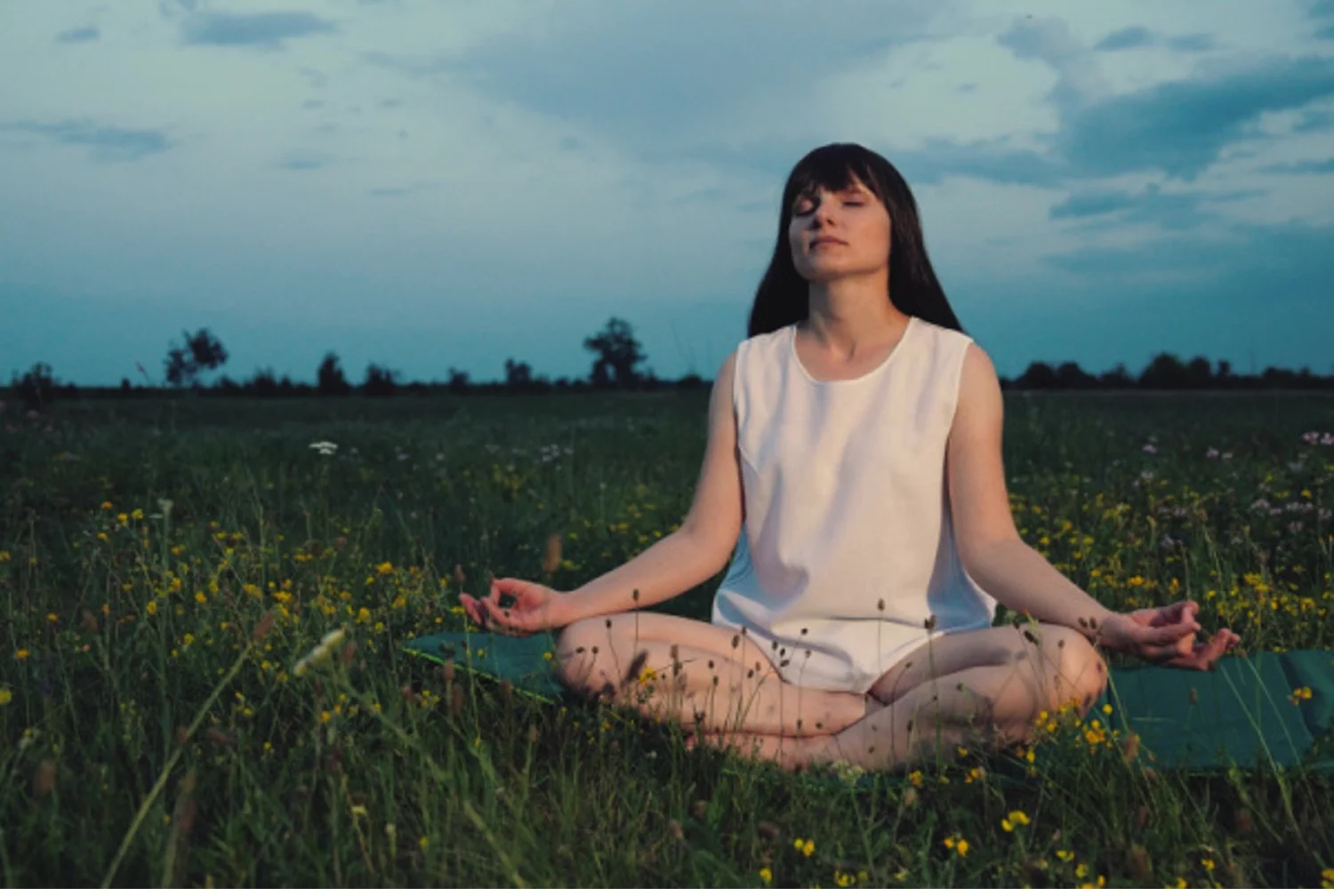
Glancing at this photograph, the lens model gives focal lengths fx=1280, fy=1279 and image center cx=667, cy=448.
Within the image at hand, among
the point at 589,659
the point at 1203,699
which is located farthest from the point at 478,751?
the point at 1203,699

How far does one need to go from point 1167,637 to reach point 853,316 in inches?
50.0

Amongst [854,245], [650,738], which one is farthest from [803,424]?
[650,738]

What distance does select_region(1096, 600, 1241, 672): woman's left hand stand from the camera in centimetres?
276

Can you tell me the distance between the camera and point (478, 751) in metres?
2.80

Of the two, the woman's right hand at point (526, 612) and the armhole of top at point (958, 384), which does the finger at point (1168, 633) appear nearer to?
the armhole of top at point (958, 384)

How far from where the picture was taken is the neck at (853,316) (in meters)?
3.58

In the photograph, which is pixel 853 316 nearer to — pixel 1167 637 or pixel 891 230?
pixel 891 230

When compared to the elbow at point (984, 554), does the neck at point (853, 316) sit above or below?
above

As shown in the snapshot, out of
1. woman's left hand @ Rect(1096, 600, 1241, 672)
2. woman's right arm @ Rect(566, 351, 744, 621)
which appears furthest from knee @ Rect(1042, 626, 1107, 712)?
woman's right arm @ Rect(566, 351, 744, 621)

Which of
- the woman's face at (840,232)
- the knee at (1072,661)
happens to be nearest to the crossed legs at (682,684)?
the knee at (1072,661)

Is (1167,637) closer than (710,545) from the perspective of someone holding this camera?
Yes

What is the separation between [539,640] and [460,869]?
186 centimetres

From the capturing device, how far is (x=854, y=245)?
3.43 metres

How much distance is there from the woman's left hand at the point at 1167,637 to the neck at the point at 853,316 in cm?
109
